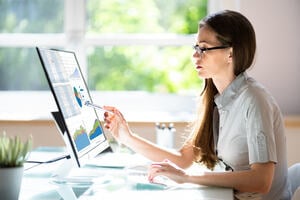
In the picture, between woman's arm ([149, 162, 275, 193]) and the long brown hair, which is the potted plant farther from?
the long brown hair

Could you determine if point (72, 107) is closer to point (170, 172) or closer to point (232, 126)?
point (170, 172)

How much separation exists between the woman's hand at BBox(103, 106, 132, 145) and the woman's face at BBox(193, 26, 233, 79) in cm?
40

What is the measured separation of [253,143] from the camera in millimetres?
1682

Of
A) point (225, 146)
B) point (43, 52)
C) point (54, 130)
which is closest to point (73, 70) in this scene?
point (43, 52)

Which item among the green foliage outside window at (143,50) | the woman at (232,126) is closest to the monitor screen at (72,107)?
the woman at (232,126)

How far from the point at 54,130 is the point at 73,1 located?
2.84ft

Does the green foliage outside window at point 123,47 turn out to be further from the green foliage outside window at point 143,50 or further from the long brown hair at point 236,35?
the long brown hair at point 236,35

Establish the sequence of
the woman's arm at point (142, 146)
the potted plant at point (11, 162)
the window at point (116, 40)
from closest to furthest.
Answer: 1. the potted plant at point (11, 162)
2. the woman's arm at point (142, 146)
3. the window at point (116, 40)

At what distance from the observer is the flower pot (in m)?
1.34

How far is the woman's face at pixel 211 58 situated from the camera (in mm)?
1887

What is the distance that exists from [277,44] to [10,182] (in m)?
2.17

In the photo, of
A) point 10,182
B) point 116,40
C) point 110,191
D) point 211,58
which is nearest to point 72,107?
point 110,191

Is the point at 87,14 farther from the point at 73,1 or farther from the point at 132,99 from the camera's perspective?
the point at 132,99

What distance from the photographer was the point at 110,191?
1.62 metres
